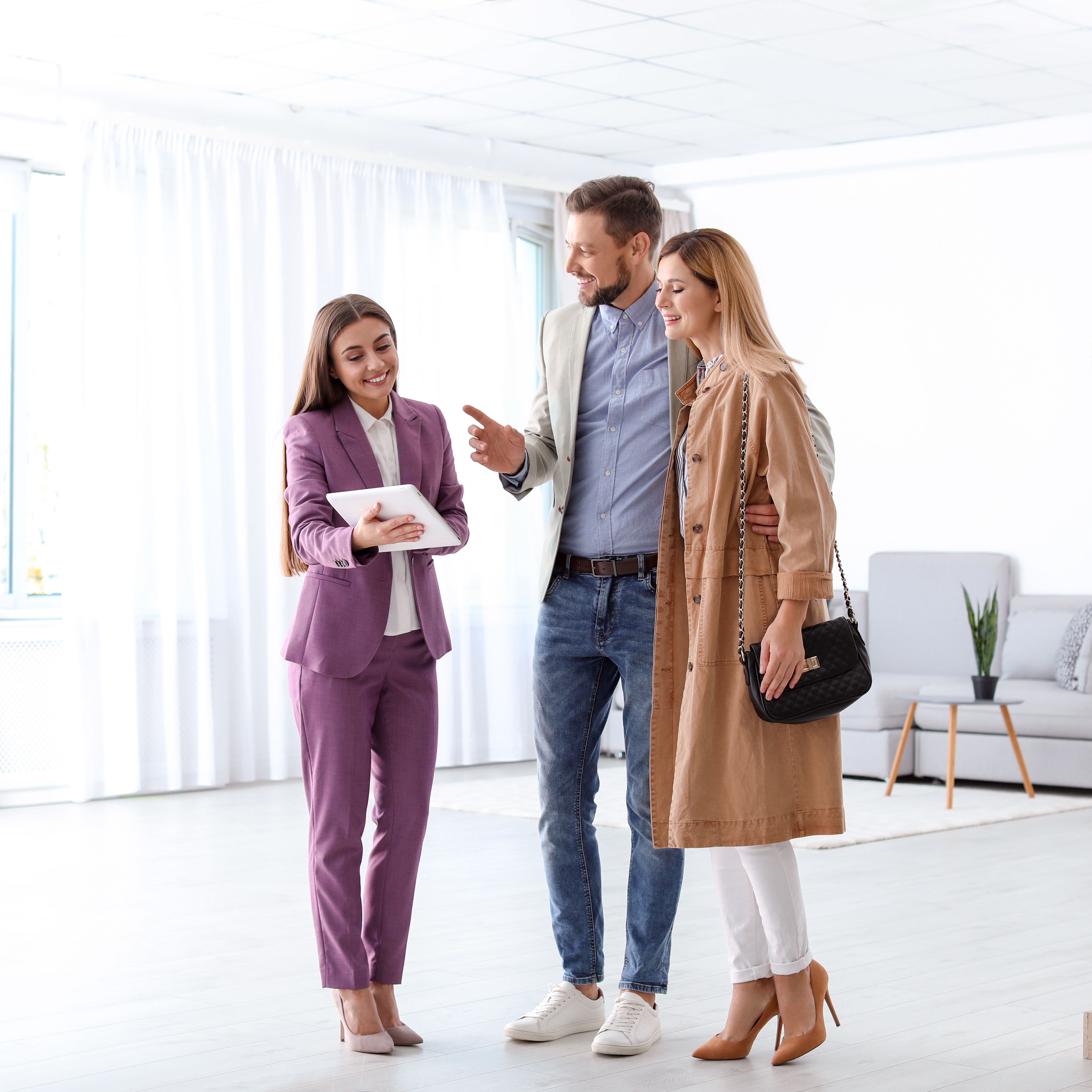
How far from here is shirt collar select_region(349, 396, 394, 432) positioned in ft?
9.74

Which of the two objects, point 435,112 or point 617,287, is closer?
point 617,287

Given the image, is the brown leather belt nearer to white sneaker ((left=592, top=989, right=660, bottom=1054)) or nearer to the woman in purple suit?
the woman in purple suit

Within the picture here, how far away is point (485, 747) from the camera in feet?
25.6

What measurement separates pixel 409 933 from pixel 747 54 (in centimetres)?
383

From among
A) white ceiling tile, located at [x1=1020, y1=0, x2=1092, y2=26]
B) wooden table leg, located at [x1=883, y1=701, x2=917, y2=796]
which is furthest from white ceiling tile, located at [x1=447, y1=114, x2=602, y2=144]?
wooden table leg, located at [x1=883, y1=701, x2=917, y2=796]

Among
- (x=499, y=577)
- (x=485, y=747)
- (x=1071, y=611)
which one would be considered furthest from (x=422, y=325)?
(x=1071, y=611)

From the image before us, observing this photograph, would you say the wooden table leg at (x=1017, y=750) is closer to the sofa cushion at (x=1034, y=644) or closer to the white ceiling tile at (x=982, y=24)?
the sofa cushion at (x=1034, y=644)

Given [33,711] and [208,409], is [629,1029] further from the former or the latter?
[208,409]

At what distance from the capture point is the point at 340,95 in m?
6.80

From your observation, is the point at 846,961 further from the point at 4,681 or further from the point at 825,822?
the point at 4,681

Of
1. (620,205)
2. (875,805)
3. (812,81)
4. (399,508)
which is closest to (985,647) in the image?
(875,805)

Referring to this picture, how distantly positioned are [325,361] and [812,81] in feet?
14.4

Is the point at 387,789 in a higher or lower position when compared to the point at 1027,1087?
higher

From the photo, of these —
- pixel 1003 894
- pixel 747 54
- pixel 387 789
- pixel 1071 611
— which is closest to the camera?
pixel 387 789
